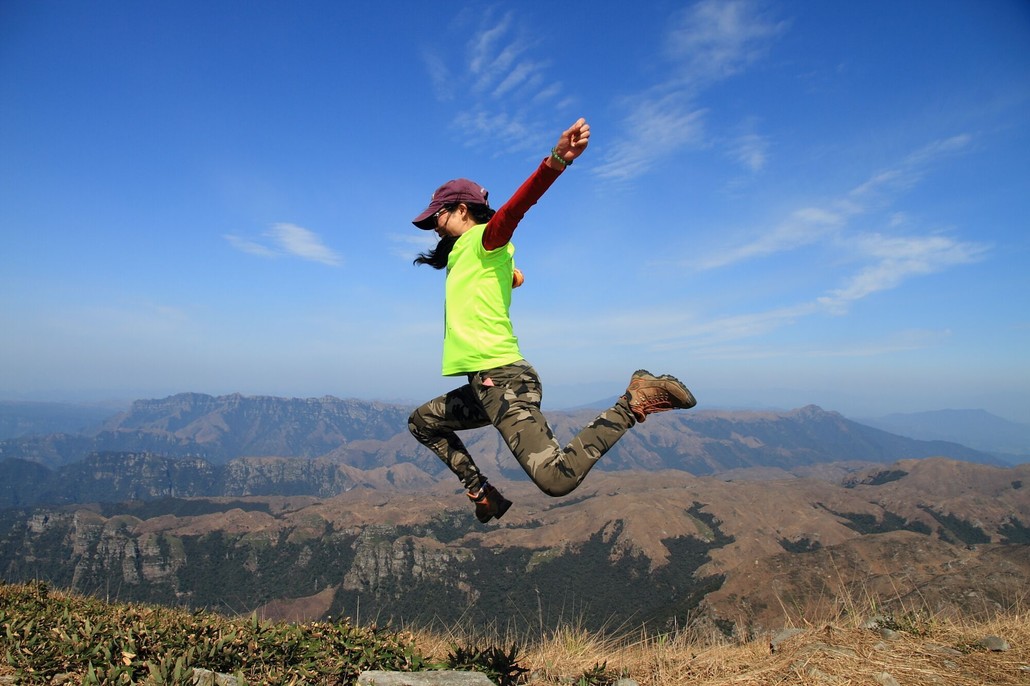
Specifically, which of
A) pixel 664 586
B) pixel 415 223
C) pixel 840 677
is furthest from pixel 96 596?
pixel 664 586

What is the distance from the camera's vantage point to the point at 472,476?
19.1ft

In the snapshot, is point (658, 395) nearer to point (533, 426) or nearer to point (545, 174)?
point (533, 426)

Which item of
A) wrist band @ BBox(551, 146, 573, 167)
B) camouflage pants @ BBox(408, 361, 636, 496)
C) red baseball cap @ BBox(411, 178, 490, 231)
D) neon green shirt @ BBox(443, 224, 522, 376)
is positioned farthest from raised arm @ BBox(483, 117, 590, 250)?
camouflage pants @ BBox(408, 361, 636, 496)

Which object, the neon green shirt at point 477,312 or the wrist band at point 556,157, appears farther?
the neon green shirt at point 477,312

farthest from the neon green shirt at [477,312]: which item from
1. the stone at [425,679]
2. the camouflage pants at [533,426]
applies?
the stone at [425,679]

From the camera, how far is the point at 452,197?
18.0 ft

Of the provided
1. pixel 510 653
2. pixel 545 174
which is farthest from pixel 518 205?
pixel 510 653

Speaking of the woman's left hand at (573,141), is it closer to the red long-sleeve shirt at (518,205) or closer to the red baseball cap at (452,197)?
the red long-sleeve shirt at (518,205)

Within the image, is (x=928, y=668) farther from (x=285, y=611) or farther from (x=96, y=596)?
(x=285, y=611)

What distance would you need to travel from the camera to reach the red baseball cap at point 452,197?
549 centimetres

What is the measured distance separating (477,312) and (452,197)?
1.38 m

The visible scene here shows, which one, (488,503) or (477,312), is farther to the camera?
(488,503)

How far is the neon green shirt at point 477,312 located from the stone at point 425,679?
2.60 meters

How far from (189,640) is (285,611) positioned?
186495mm
